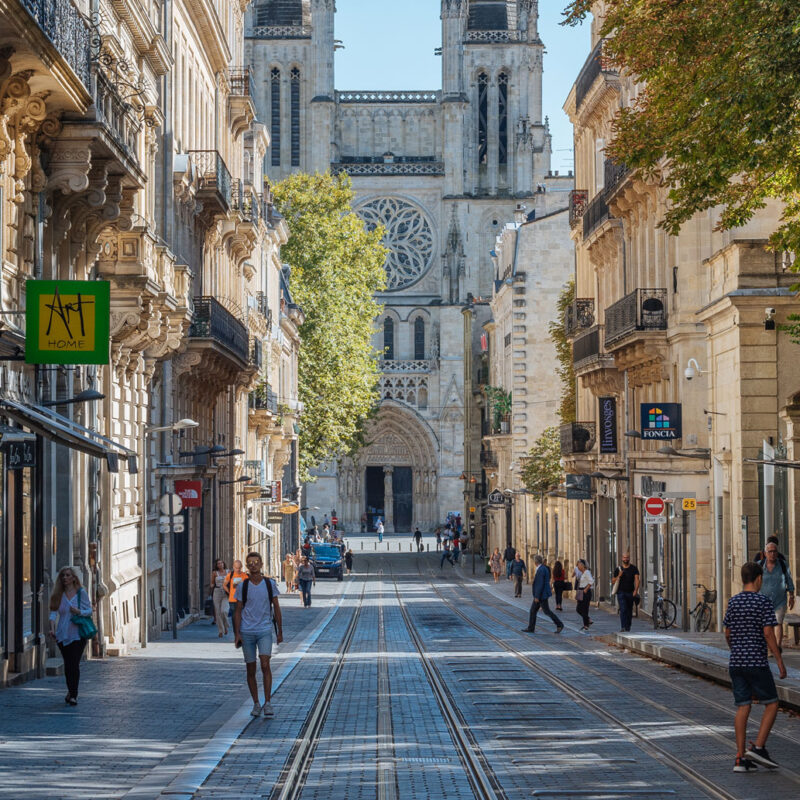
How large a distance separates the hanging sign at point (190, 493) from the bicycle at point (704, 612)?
365 inches

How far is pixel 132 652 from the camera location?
2473 cm

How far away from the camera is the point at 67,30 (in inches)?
688

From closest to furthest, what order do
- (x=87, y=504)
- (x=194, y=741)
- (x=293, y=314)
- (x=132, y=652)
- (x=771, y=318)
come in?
(x=194, y=741) < (x=87, y=504) < (x=132, y=652) < (x=771, y=318) < (x=293, y=314)

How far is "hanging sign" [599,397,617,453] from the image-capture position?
4084 centimetres

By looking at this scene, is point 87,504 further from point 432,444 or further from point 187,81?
point 432,444

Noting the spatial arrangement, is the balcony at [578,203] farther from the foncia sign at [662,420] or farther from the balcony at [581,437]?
the foncia sign at [662,420]

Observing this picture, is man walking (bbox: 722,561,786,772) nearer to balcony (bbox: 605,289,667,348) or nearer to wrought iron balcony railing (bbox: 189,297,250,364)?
wrought iron balcony railing (bbox: 189,297,250,364)

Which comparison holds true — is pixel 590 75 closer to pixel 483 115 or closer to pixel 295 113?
pixel 295 113

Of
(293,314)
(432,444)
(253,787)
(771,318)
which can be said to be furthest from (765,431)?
(432,444)

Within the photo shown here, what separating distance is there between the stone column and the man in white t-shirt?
Result: 86474mm

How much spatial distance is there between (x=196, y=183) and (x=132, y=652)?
12525 mm

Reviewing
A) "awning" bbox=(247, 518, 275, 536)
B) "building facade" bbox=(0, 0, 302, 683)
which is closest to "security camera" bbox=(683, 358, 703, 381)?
"building facade" bbox=(0, 0, 302, 683)

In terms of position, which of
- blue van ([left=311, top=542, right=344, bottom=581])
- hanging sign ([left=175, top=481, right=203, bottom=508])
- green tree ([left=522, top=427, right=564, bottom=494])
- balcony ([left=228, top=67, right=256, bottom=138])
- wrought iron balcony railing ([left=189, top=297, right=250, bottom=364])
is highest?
balcony ([left=228, top=67, right=256, bottom=138])

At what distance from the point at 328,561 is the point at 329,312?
1073 centimetres
